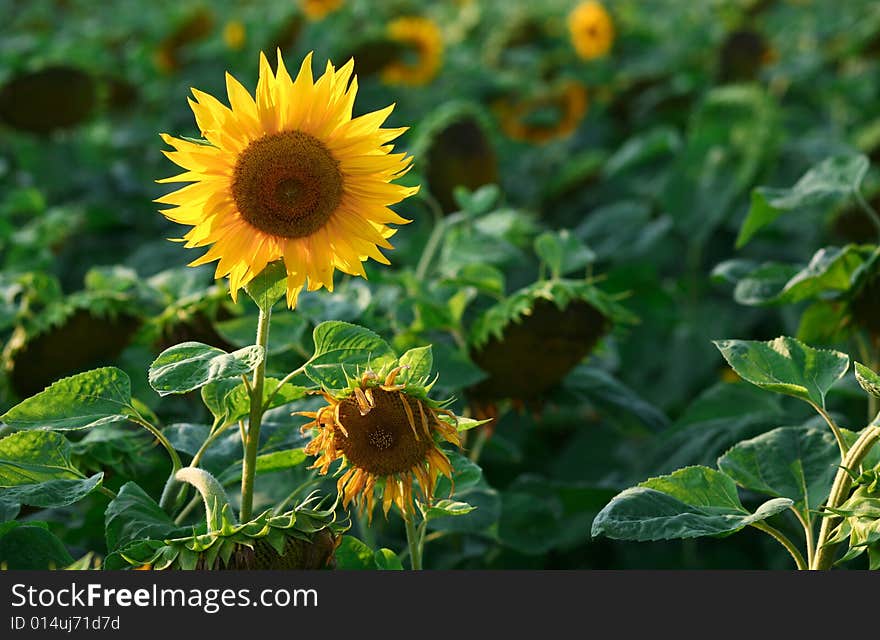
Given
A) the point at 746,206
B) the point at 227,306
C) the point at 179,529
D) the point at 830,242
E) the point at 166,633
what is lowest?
the point at 166,633

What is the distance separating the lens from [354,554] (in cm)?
107

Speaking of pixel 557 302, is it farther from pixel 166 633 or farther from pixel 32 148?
pixel 32 148

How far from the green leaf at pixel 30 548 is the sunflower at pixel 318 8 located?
2.11 meters

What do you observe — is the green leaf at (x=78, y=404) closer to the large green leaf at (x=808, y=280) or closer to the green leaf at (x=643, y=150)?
the large green leaf at (x=808, y=280)

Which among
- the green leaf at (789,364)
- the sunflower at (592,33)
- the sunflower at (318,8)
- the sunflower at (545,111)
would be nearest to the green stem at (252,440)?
the green leaf at (789,364)

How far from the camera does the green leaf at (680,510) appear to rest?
97 cm

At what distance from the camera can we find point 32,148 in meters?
2.51

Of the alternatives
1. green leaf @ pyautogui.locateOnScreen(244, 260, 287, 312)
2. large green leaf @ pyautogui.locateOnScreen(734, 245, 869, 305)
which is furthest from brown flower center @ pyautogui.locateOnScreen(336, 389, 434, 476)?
large green leaf @ pyautogui.locateOnScreen(734, 245, 869, 305)

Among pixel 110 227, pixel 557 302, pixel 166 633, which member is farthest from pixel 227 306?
pixel 110 227

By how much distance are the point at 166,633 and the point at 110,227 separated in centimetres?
167

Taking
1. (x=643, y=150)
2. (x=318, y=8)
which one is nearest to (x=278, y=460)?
(x=643, y=150)

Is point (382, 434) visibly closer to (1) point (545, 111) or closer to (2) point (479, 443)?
(2) point (479, 443)

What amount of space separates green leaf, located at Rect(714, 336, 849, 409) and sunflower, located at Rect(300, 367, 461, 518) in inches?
11.0

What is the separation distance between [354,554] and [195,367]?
25cm
